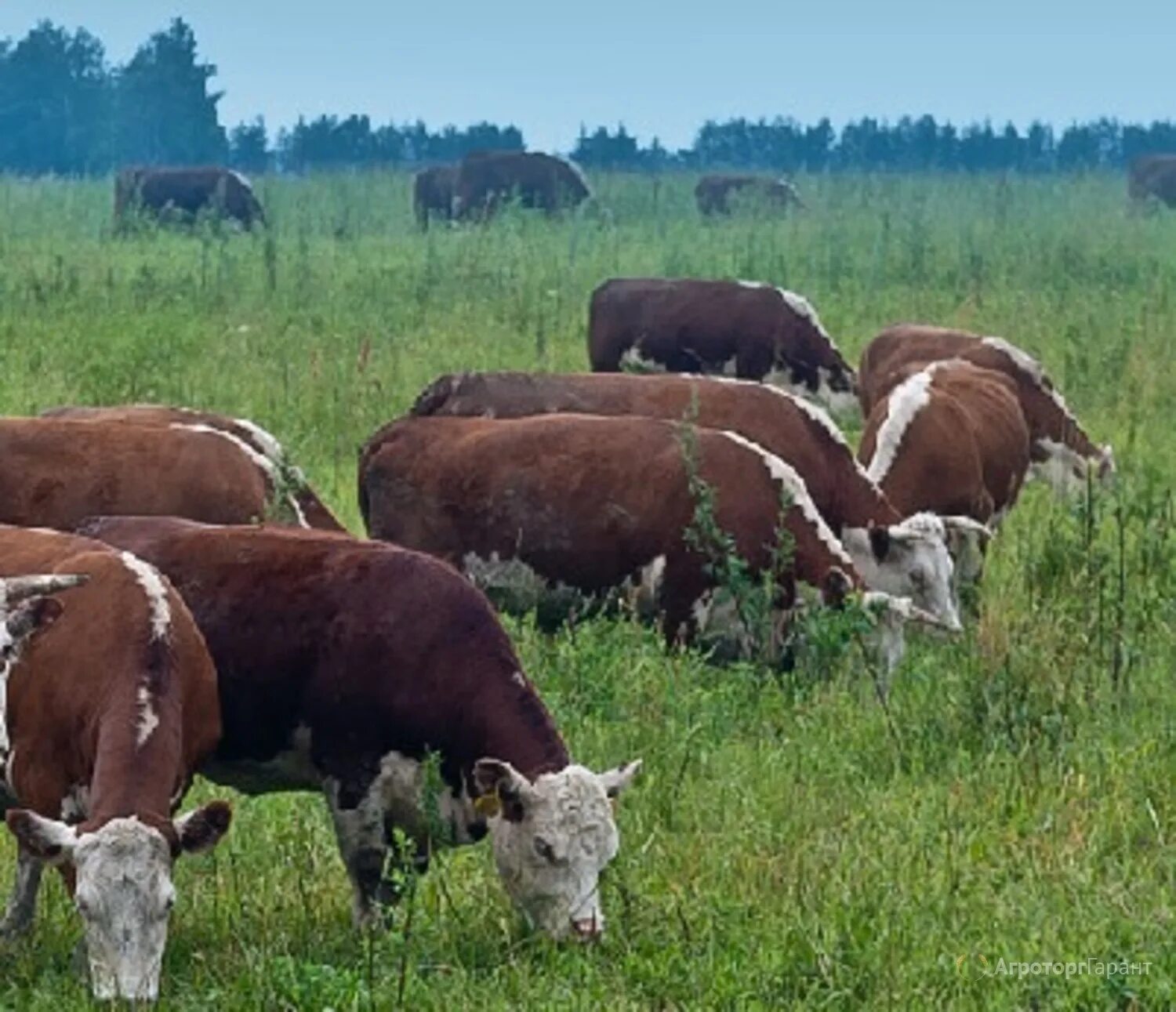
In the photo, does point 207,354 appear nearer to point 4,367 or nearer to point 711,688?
point 4,367

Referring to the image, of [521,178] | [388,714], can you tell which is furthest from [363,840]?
[521,178]

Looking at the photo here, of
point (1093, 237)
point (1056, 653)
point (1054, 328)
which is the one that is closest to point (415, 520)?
point (1056, 653)

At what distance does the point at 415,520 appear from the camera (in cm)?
1091

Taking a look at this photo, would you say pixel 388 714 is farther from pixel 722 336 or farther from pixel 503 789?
pixel 722 336

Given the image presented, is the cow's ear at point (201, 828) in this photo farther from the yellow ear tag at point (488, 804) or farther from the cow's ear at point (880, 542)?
the cow's ear at point (880, 542)

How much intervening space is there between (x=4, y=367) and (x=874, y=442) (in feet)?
22.5

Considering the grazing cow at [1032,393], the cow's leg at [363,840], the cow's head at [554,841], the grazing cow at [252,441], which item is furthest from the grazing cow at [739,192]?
the cow's head at [554,841]

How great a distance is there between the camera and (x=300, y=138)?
8069 cm

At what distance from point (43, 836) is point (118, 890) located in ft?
0.86

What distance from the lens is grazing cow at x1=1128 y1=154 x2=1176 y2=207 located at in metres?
50.6

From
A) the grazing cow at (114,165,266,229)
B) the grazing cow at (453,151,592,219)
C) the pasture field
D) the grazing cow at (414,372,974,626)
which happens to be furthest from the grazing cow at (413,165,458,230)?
the grazing cow at (414,372,974,626)

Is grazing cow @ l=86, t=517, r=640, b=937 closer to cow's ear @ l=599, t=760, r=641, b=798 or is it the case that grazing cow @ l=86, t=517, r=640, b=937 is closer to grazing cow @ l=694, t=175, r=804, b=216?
cow's ear @ l=599, t=760, r=641, b=798

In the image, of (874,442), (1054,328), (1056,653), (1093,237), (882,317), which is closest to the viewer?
(1056,653)

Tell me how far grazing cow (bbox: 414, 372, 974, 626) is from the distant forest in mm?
58544
